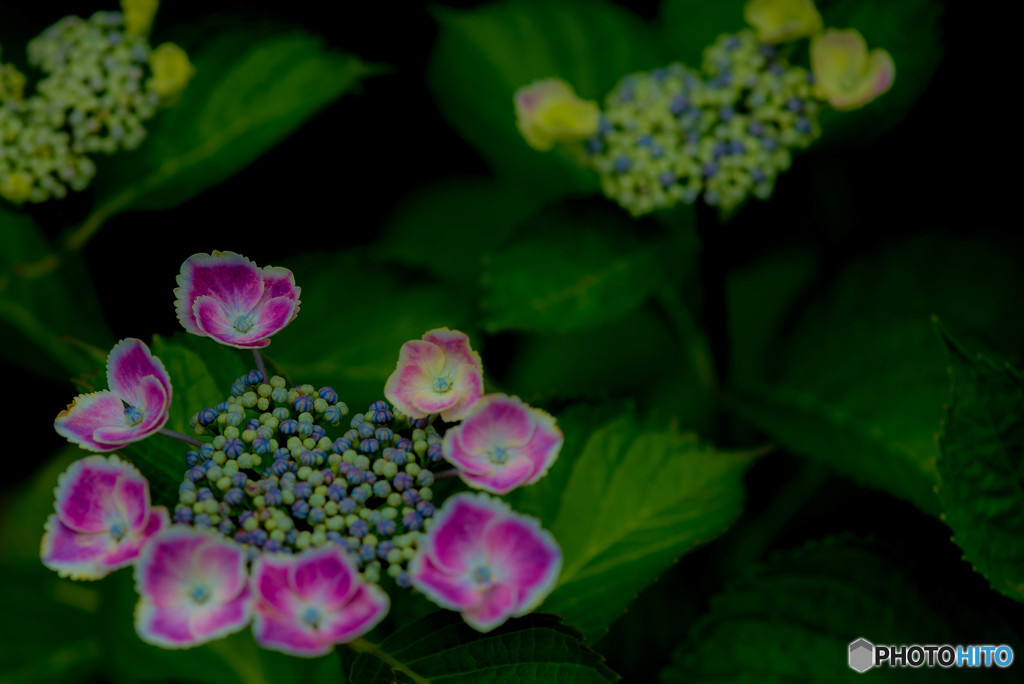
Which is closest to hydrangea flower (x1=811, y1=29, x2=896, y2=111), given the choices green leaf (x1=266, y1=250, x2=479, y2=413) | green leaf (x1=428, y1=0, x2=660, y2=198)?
green leaf (x1=428, y1=0, x2=660, y2=198)

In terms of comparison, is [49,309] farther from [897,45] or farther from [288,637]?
[897,45]

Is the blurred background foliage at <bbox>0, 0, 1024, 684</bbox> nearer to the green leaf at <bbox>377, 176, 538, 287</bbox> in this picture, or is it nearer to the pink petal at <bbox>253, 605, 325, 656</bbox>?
the green leaf at <bbox>377, 176, 538, 287</bbox>

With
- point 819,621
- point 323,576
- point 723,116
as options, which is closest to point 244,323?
point 323,576

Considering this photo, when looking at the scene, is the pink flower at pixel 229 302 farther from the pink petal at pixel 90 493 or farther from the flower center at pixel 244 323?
the pink petal at pixel 90 493

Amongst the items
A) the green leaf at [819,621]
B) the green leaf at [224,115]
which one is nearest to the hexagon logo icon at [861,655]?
the green leaf at [819,621]

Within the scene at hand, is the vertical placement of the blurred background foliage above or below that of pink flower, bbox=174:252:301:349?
below

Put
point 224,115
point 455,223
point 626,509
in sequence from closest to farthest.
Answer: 1. point 626,509
2. point 224,115
3. point 455,223
